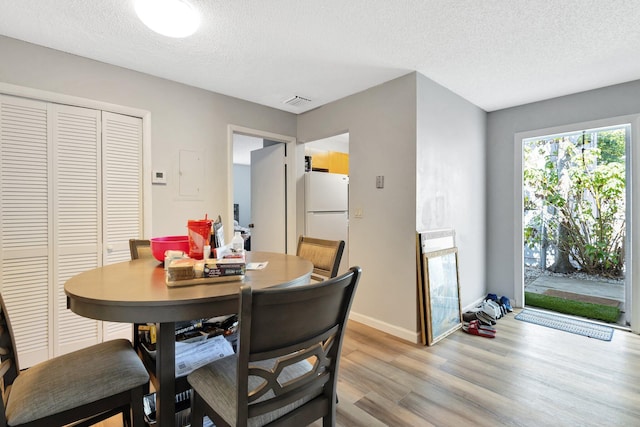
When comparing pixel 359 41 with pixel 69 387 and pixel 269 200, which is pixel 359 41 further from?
pixel 69 387

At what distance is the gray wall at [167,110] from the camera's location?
223 centimetres

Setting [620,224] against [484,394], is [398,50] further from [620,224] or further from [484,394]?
[620,224]

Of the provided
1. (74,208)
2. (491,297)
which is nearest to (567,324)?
(491,297)

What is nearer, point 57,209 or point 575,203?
point 57,209

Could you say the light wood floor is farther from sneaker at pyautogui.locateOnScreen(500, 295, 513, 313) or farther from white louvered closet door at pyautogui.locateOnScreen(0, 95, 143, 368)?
white louvered closet door at pyautogui.locateOnScreen(0, 95, 143, 368)

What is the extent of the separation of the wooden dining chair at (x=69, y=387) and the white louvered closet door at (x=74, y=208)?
4.55 feet

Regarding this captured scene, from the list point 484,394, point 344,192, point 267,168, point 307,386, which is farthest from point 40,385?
point 344,192

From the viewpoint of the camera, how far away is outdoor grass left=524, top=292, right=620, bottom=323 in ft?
10.6

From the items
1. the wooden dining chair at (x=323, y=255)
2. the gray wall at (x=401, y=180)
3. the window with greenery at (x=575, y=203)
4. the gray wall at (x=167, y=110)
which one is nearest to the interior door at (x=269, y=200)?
the gray wall at (x=167, y=110)

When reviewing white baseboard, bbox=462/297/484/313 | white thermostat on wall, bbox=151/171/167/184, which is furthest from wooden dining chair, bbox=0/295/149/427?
white baseboard, bbox=462/297/484/313

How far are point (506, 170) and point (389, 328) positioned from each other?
246 centimetres

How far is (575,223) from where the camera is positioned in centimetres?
393

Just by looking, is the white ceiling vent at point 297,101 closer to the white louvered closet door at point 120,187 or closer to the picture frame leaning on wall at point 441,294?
the white louvered closet door at point 120,187

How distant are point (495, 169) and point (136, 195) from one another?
404 cm
